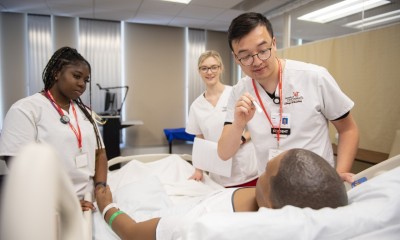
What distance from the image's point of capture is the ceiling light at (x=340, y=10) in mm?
3043

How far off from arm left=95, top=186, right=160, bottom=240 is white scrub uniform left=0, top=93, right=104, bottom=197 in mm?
194

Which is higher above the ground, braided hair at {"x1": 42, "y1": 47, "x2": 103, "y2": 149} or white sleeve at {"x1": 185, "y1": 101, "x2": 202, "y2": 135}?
braided hair at {"x1": 42, "y1": 47, "x2": 103, "y2": 149}

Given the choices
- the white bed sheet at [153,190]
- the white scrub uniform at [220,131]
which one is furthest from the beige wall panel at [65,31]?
the white scrub uniform at [220,131]

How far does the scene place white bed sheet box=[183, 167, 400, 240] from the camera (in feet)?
1.52

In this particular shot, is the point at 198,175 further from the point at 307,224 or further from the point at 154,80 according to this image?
the point at 154,80

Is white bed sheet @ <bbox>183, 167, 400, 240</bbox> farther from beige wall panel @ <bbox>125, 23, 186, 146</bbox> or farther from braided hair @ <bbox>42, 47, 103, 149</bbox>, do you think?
beige wall panel @ <bbox>125, 23, 186, 146</bbox>

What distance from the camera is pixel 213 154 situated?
5.75 feet

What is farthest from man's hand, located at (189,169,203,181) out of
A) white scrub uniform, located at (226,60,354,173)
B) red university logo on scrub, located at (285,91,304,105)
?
red university logo on scrub, located at (285,91,304,105)

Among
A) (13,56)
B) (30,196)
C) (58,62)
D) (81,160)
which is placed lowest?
(81,160)

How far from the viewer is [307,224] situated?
48 centimetres

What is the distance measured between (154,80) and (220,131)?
13.6 feet

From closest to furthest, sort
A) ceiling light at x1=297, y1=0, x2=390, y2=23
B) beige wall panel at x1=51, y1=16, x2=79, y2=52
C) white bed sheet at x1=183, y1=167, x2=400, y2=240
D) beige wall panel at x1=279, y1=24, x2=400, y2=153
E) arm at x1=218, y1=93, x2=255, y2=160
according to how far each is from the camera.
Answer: white bed sheet at x1=183, y1=167, x2=400, y2=240, arm at x1=218, y1=93, x2=255, y2=160, beige wall panel at x1=279, y1=24, x2=400, y2=153, ceiling light at x1=297, y1=0, x2=390, y2=23, beige wall panel at x1=51, y1=16, x2=79, y2=52

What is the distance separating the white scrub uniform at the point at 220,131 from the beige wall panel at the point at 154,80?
12.5 ft

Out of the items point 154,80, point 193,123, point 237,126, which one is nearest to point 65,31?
point 154,80
